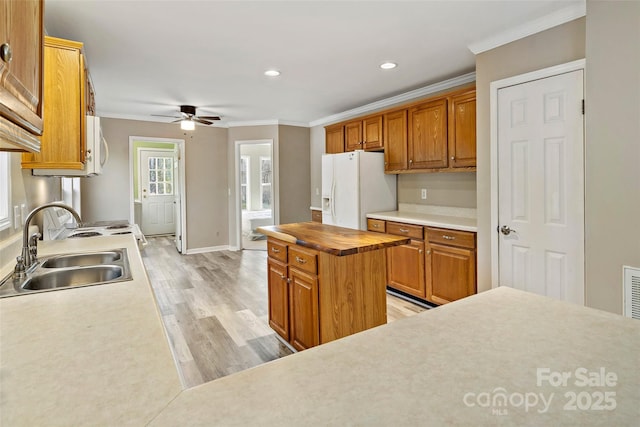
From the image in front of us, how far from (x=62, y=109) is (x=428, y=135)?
3252mm

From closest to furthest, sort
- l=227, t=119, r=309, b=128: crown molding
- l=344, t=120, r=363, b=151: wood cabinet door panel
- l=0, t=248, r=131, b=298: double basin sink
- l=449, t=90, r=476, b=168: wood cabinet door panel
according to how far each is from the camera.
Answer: l=0, t=248, r=131, b=298: double basin sink, l=449, t=90, r=476, b=168: wood cabinet door panel, l=344, t=120, r=363, b=151: wood cabinet door panel, l=227, t=119, r=309, b=128: crown molding

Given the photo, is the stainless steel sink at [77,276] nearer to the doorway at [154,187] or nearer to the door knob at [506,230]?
the door knob at [506,230]

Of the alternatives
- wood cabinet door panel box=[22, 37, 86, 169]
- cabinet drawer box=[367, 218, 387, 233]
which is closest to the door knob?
cabinet drawer box=[367, 218, 387, 233]

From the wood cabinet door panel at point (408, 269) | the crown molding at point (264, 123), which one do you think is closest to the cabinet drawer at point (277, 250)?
the wood cabinet door panel at point (408, 269)

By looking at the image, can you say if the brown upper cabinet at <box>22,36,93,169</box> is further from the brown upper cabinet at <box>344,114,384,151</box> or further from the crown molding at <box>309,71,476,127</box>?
the crown molding at <box>309,71,476,127</box>

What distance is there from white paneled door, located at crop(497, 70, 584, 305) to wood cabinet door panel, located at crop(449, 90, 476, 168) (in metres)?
0.55

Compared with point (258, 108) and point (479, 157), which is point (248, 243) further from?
point (479, 157)

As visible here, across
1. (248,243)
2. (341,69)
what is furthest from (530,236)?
(248,243)

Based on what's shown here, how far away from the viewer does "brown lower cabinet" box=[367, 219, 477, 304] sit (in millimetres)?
3215

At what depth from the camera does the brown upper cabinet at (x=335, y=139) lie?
17.0 ft

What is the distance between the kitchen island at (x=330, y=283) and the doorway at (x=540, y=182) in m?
1.07

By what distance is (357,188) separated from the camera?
433cm

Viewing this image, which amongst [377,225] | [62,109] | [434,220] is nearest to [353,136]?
[377,225]

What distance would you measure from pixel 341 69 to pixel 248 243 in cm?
424
